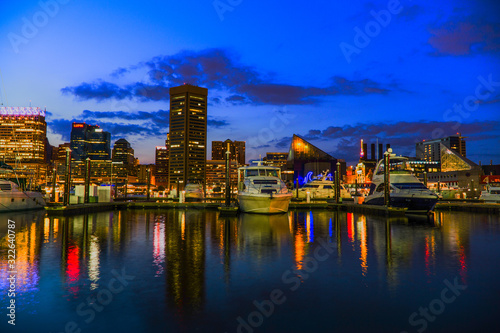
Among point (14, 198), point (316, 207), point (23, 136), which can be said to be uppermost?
point (23, 136)

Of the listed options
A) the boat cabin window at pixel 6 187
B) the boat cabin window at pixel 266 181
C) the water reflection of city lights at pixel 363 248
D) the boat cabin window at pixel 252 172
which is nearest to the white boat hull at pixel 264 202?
the boat cabin window at pixel 266 181

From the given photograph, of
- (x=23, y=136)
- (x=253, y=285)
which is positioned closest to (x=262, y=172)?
(x=253, y=285)

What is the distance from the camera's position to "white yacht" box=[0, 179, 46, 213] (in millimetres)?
26450

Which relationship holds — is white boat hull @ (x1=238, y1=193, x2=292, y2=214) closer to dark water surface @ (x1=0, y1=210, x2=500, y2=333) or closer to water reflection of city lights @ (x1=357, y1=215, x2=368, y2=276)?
water reflection of city lights @ (x1=357, y1=215, x2=368, y2=276)

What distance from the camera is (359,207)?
28969 mm

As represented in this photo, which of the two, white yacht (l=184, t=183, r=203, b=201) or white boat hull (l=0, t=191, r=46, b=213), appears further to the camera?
white yacht (l=184, t=183, r=203, b=201)

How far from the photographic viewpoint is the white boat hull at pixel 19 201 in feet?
86.7

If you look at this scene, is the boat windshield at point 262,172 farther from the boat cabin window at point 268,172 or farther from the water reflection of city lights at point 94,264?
the water reflection of city lights at point 94,264

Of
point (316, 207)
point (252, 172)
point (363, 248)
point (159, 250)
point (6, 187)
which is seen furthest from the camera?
point (316, 207)

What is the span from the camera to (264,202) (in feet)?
78.7

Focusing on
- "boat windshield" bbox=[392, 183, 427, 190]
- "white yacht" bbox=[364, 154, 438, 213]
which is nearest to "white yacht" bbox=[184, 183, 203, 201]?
"white yacht" bbox=[364, 154, 438, 213]

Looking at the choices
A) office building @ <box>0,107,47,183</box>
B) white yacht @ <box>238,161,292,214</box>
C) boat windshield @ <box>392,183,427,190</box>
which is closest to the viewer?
white yacht @ <box>238,161,292,214</box>

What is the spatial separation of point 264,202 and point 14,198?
72.5 feet

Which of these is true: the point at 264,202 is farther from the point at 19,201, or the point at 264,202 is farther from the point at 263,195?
the point at 19,201
